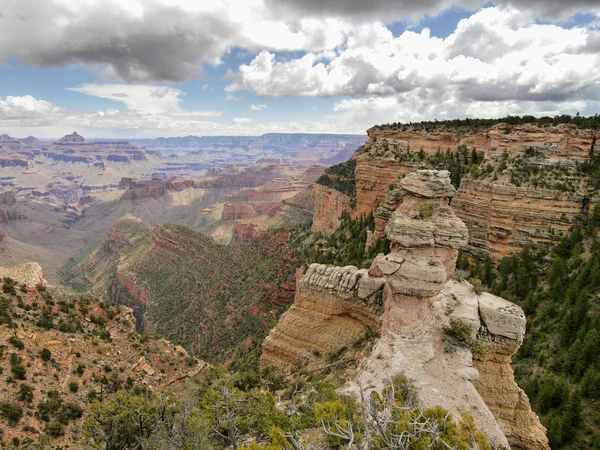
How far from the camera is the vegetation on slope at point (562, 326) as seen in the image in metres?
20.2

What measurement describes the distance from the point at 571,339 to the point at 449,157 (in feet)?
110

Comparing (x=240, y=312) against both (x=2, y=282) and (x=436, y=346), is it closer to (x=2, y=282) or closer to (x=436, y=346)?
(x=2, y=282)

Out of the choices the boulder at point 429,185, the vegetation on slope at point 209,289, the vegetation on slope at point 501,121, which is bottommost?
the vegetation on slope at point 209,289

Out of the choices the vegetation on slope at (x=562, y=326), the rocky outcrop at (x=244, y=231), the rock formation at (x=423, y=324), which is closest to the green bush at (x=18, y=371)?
the rock formation at (x=423, y=324)

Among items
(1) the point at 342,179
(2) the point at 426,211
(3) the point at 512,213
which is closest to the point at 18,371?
(2) the point at 426,211

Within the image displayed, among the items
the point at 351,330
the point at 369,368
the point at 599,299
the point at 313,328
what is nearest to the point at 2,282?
the point at 313,328

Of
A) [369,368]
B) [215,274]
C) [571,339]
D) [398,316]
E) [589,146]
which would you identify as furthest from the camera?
[215,274]

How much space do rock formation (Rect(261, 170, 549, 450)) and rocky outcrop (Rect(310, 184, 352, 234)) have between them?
46.9m

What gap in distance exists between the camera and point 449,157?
52625 mm

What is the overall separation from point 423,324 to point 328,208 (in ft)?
197

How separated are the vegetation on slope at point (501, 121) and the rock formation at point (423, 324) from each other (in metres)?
32.9

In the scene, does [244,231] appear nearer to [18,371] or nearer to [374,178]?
[374,178]

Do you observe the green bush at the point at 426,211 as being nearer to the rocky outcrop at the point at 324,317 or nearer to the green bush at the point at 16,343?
the rocky outcrop at the point at 324,317

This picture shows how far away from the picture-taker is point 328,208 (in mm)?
76938
